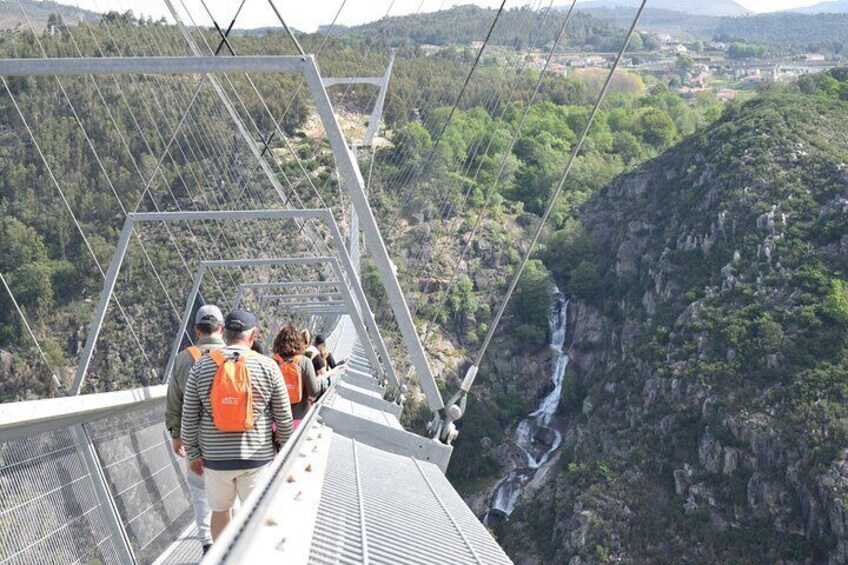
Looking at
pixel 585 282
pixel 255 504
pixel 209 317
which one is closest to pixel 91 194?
pixel 585 282

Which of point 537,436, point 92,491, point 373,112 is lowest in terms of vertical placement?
point 537,436

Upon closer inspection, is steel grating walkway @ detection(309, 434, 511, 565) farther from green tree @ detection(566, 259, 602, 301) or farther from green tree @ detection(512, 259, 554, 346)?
green tree @ detection(566, 259, 602, 301)

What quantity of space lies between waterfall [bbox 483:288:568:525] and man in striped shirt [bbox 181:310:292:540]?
6428cm

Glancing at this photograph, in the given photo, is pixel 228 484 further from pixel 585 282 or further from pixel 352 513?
pixel 585 282

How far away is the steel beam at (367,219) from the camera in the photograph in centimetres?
880

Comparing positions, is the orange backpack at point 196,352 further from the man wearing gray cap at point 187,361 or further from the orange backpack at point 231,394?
the orange backpack at point 231,394

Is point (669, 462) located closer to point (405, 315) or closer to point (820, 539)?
point (820, 539)

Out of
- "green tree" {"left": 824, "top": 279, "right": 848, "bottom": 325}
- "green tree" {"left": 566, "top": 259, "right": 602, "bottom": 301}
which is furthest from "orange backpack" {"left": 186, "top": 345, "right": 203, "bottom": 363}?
"green tree" {"left": 566, "top": 259, "right": 602, "bottom": 301}

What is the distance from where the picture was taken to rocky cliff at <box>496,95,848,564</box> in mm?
63156

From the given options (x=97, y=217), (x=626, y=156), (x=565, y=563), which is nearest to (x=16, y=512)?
(x=97, y=217)

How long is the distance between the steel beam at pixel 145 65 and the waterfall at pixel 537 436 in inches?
2478

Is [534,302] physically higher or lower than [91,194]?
lower

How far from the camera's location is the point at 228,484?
21.3ft

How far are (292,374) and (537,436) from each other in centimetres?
7715
